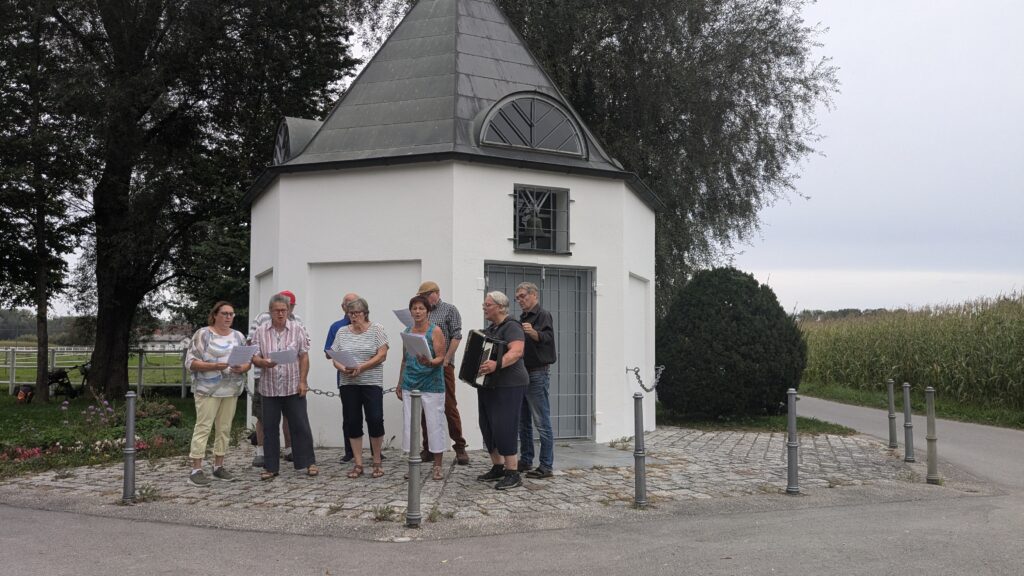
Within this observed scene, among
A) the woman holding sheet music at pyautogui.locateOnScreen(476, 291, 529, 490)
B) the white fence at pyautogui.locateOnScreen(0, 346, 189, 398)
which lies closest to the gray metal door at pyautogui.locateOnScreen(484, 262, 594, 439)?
the woman holding sheet music at pyautogui.locateOnScreen(476, 291, 529, 490)

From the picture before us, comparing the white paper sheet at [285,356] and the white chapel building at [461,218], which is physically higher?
the white chapel building at [461,218]

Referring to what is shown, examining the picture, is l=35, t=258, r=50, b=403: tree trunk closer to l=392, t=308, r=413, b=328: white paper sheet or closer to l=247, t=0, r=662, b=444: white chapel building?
l=247, t=0, r=662, b=444: white chapel building

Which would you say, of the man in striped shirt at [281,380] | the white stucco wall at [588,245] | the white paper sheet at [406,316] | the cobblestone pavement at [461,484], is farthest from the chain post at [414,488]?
the white stucco wall at [588,245]

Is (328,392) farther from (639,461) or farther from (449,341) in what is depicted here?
(639,461)

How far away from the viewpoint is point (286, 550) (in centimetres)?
578

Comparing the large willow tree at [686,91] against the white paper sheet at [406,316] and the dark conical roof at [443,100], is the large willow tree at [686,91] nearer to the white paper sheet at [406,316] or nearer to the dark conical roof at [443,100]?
the dark conical roof at [443,100]

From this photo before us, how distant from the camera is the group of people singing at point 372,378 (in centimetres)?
791

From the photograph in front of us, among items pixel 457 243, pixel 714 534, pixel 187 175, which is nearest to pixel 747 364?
pixel 457 243

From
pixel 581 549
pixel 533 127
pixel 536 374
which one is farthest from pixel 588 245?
pixel 581 549

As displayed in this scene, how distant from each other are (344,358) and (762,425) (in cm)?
843

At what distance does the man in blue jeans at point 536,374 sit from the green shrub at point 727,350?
6445 millimetres

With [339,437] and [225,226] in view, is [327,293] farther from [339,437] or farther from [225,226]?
[225,226]

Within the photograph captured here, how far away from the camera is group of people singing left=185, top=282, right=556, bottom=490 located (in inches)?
311

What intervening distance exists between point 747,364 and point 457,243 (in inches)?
242
